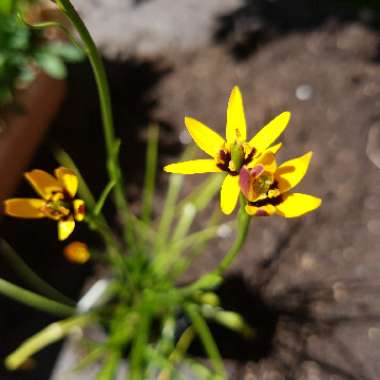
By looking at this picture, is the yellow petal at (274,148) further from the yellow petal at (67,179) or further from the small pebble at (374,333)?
the small pebble at (374,333)

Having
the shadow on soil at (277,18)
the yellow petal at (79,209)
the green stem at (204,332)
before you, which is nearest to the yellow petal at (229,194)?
the yellow petal at (79,209)

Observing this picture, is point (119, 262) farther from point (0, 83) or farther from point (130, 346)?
point (0, 83)

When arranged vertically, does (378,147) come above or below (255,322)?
above

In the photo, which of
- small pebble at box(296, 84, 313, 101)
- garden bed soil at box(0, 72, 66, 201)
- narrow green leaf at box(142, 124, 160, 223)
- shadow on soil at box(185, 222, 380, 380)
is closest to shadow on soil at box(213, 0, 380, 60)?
small pebble at box(296, 84, 313, 101)

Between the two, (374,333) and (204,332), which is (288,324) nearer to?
(374,333)

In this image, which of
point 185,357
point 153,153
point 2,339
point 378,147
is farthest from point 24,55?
point 378,147

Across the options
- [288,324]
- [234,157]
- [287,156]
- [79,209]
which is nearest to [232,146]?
[234,157]
